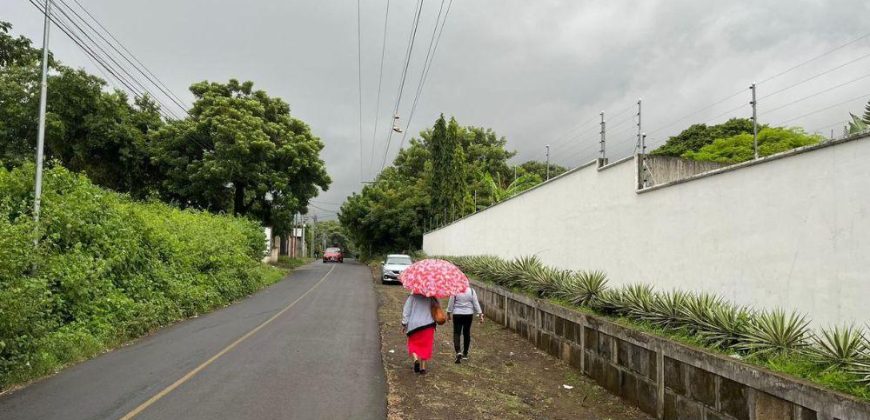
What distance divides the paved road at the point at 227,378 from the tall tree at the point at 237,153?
20.1 metres

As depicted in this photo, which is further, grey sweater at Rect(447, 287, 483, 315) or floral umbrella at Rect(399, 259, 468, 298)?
grey sweater at Rect(447, 287, 483, 315)

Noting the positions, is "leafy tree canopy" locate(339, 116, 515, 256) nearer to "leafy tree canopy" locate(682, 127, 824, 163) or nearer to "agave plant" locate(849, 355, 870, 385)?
"leafy tree canopy" locate(682, 127, 824, 163)

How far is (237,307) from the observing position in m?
17.0

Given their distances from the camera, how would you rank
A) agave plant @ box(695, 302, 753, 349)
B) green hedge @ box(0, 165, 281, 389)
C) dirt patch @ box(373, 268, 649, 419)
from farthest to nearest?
green hedge @ box(0, 165, 281, 389)
dirt patch @ box(373, 268, 649, 419)
agave plant @ box(695, 302, 753, 349)

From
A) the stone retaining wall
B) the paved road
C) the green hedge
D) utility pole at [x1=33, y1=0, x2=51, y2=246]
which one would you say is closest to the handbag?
the paved road

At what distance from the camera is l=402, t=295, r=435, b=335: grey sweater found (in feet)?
28.0

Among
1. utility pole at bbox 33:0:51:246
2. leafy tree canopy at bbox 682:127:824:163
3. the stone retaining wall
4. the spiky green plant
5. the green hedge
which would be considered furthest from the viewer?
leafy tree canopy at bbox 682:127:824:163

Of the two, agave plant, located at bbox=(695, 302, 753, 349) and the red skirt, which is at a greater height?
agave plant, located at bbox=(695, 302, 753, 349)

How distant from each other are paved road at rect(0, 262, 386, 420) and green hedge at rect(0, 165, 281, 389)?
523 millimetres

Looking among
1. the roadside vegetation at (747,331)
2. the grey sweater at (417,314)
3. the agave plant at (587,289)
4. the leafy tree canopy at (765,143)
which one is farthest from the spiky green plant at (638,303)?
the leafy tree canopy at (765,143)

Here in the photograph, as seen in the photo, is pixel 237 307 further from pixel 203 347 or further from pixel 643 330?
pixel 643 330

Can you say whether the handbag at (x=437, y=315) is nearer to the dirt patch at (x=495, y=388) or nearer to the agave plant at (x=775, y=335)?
the dirt patch at (x=495, y=388)

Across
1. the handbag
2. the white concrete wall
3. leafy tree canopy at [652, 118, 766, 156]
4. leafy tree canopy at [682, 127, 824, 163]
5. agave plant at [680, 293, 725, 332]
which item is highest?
leafy tree canopy at [652, 118, 766, 156]

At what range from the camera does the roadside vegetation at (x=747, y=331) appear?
447 cm
